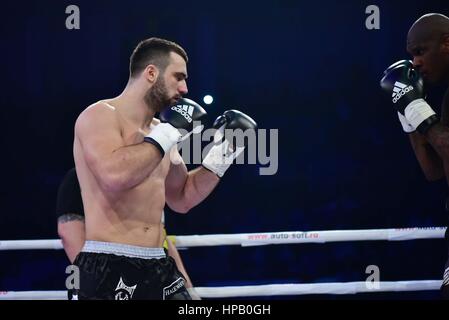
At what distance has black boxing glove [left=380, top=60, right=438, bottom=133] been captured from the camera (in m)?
3.06

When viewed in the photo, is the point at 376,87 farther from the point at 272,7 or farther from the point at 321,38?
the point at 272,7

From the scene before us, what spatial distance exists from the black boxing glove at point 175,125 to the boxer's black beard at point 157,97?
36 mm

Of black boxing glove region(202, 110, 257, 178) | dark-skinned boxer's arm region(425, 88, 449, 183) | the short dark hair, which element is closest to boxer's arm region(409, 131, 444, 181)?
dark-skinned boxer's arm region(425, 88, 449, 183)

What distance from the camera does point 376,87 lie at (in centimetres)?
528

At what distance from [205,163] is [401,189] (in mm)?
2284

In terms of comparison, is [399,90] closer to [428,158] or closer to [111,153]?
[428,158]

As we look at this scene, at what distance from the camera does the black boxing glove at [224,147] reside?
355cm

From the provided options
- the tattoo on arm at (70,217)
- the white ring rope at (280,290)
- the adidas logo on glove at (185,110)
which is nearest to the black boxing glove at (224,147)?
the adidas logo on glove at (185,110)

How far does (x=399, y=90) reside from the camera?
10.5 ft

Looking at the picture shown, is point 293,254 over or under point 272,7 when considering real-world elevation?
under

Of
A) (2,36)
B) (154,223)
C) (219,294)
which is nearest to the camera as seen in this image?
(154,223)

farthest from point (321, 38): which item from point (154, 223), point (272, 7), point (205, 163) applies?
point (154, 223)

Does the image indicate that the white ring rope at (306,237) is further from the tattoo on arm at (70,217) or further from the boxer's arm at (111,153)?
the boxer's arm at (111,153)

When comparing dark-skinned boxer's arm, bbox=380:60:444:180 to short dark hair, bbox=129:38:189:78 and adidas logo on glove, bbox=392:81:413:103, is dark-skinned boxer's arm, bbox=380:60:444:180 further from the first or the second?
short dark hair, bbox=129:38:189:78
